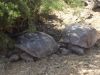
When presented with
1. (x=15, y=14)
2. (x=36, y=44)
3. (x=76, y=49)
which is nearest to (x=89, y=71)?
(x=76, y=49)

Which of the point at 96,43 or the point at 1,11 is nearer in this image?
the point at 1,11

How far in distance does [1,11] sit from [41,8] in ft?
4.81

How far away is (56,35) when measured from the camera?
536 cm

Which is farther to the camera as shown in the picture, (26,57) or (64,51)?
(64,51)

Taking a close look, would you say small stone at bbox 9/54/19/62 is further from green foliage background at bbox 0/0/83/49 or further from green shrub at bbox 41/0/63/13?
green shrub at bbox 41/0/63/13

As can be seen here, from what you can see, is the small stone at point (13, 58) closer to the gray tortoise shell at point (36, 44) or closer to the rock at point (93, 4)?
the gray tortoise shell at point (36, 44)

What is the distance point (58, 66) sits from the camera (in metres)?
4.41

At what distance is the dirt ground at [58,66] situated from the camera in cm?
427

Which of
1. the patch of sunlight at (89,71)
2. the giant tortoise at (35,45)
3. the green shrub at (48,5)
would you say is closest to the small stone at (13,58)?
the giant tortoise at (35,45)

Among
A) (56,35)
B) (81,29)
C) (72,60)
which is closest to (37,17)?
(56,35)

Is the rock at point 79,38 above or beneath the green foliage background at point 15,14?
beneath

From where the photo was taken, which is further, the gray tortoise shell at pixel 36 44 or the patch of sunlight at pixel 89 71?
the gray tortoise shell at pixel 36 44

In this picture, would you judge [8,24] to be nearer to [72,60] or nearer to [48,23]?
[72,60]

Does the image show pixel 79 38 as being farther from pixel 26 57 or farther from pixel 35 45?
pixel 26 57
